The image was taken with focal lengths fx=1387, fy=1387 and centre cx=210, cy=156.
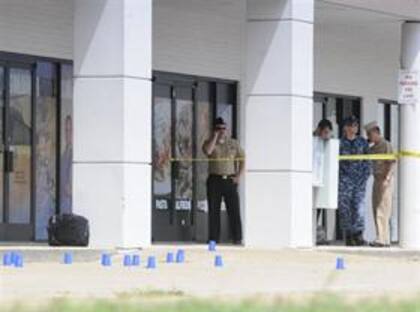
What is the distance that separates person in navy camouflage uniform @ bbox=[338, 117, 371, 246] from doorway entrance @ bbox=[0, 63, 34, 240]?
5377mm

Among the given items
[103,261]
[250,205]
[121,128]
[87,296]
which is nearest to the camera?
[87,296]

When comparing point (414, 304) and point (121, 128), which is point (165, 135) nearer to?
point (121, 128)

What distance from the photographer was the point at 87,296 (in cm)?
1208

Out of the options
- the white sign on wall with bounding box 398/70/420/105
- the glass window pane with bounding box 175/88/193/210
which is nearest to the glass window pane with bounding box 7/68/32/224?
the glass window pane with bounding box 175/88/193/210

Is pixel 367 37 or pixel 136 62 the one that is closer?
pixel 136 62

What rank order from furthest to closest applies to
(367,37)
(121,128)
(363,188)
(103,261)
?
1. (367,37)
2. (363,188)
3. (121,128)
4. (103,261)

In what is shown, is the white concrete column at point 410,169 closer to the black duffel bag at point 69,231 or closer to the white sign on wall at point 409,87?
the white sign on wall at point 409,87

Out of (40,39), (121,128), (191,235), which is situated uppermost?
(40,39)

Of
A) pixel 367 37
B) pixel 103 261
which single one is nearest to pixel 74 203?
pixel 103 261

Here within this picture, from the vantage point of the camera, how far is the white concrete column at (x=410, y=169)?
24234 mm

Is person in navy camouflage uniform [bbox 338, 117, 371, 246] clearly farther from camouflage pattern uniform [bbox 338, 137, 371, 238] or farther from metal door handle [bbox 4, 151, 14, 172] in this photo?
metal door handle [bbox 4, 151, 14, 172]

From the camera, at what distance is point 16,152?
22.5 meters

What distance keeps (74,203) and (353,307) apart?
960 centimetres

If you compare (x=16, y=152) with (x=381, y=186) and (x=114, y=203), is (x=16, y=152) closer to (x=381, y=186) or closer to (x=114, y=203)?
(x=114, y=203)
